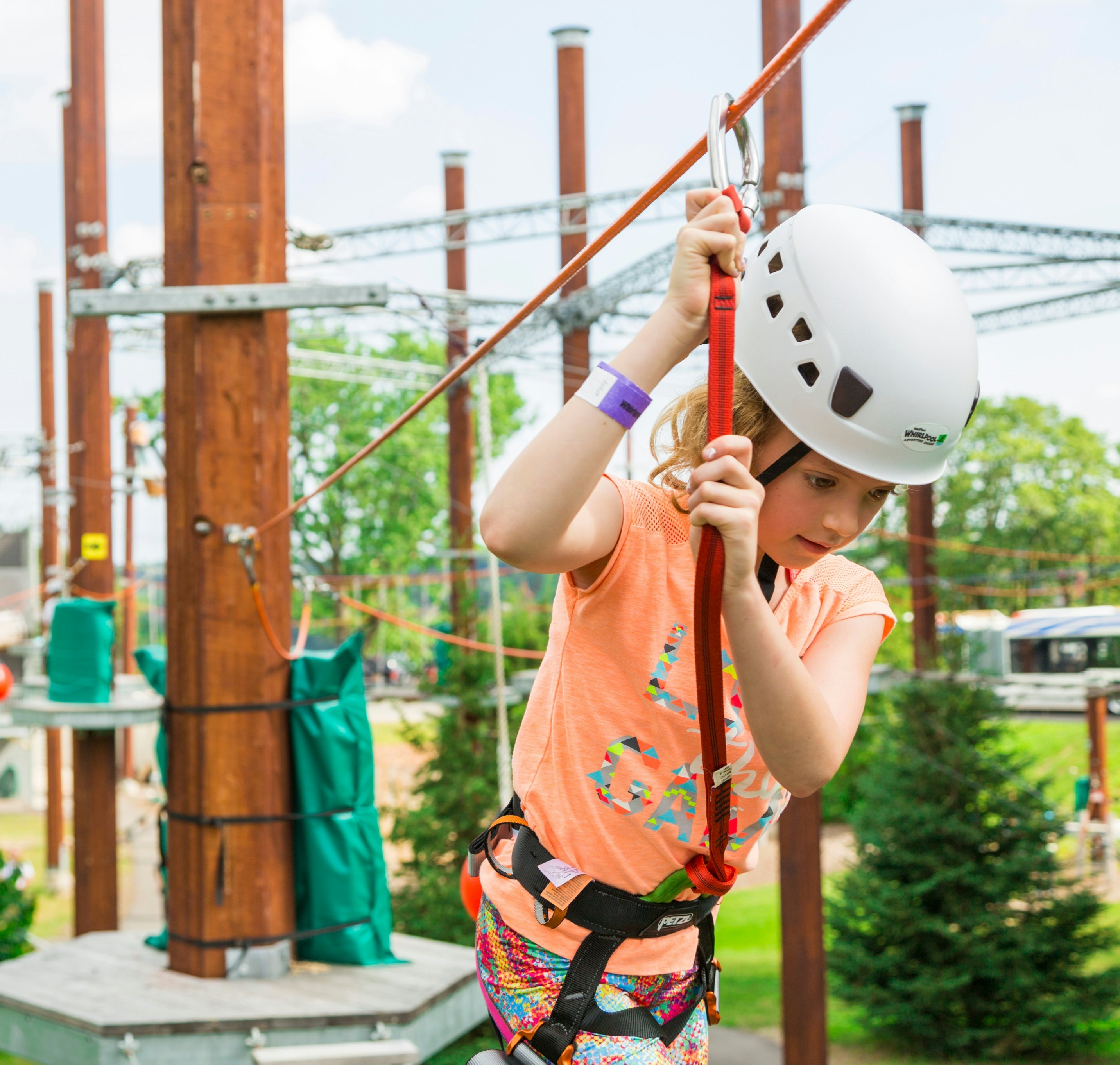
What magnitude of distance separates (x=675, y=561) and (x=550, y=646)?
24 cm

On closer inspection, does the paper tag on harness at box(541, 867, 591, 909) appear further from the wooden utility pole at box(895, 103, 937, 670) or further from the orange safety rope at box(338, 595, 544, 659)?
the wooden utility pole at box(895, 103, 937, 670)

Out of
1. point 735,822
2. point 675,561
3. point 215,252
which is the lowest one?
point 735,822

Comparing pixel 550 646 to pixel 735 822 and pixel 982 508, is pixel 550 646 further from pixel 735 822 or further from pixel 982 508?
pixel 982 508

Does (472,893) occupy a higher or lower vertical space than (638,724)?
lower

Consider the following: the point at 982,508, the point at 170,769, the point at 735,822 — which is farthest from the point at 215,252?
the point at 982,508

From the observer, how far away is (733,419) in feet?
4.47

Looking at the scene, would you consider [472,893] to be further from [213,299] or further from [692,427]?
[213,299]

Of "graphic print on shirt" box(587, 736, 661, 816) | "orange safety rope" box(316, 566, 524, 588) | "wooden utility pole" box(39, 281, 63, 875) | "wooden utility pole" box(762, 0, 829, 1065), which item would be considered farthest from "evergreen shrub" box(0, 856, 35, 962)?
"graphic print on shirt" box(587, 736, 661, 816)

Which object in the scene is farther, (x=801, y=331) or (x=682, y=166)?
(x=682, y=166)

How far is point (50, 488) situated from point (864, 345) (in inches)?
683

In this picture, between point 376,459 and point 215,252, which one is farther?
point 376,459

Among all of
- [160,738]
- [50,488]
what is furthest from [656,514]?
[50,488]

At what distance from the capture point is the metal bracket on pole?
3.25 metres

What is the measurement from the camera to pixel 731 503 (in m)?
1.06
